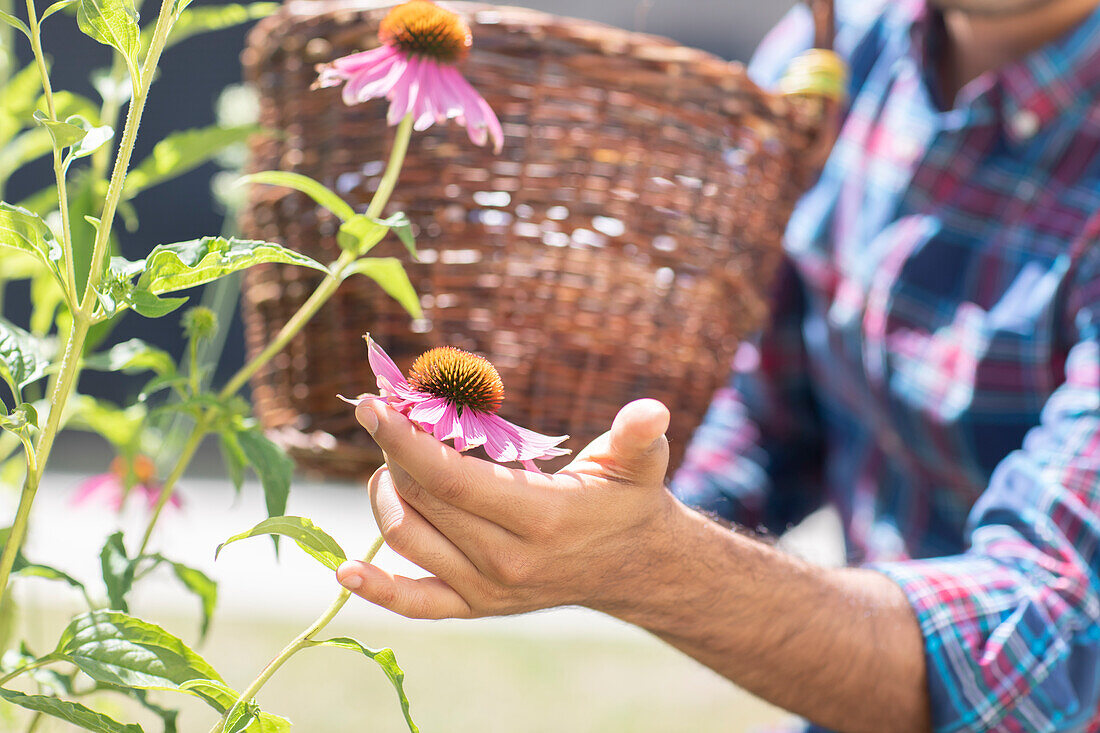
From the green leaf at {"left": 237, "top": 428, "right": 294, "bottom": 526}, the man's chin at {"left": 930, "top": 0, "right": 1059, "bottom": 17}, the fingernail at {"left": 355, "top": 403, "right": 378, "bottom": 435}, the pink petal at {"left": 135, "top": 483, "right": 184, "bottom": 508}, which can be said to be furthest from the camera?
the man's chin at {"left": 930, "top": 0, "right": 1059, "bottom": 17}

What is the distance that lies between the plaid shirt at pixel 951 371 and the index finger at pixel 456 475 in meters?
0.39

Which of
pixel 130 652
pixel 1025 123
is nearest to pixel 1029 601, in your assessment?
pixel 1025 123

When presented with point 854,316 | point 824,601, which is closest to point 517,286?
point 824,601

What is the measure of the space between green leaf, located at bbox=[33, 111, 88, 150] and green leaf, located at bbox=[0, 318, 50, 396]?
0.09 meters

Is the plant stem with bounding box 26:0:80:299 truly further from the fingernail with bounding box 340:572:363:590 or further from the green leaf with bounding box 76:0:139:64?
the fingernail with bounding box 340:572:363:590

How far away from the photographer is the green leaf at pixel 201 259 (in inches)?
14.3

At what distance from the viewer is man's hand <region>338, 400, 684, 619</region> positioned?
1.13ft

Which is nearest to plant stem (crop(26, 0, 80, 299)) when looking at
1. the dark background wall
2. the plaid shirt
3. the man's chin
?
the plaid shirt

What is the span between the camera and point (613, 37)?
1.79 ft

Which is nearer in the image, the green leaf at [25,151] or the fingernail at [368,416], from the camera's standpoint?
the fingernail at [368,416]

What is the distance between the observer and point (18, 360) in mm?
384

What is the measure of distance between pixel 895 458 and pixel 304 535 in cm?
81

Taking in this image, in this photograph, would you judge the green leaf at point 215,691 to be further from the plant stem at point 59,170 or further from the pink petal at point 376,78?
the pink petal at point 376,78

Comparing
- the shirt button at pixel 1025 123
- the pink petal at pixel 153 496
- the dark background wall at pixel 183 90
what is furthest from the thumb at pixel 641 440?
the dark background wall at pixel 183 90
